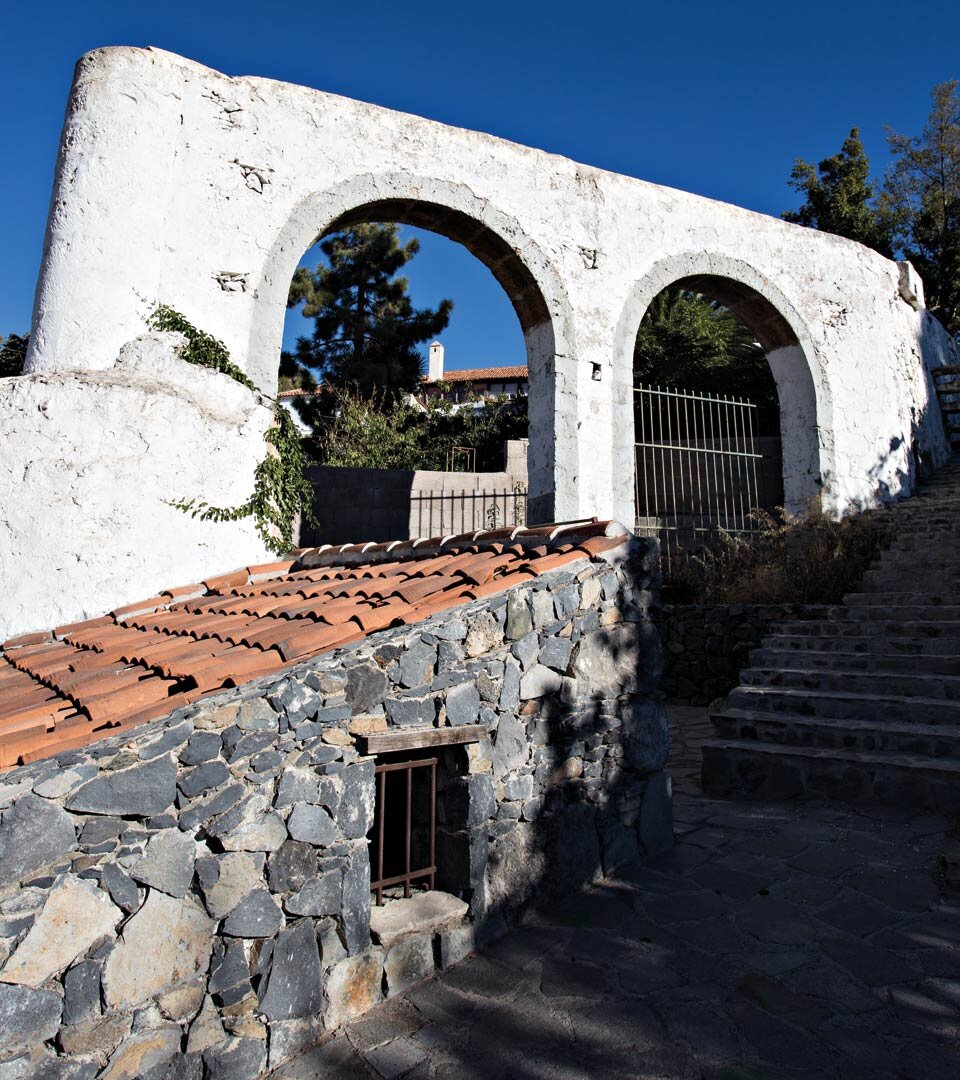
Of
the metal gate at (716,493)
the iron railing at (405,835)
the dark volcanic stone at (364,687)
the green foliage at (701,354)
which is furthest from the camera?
the green foliage at (701,354)

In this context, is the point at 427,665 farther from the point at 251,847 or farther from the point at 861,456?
the point at 861,456

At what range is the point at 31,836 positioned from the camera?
1.85 metres

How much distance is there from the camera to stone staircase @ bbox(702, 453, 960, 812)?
14.5 ft

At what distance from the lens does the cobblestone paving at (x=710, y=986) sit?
7.20 ft

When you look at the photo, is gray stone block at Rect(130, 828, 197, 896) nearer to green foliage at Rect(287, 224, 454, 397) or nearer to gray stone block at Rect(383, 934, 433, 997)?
gray stone block at Rect(383, 934, 433, 997)

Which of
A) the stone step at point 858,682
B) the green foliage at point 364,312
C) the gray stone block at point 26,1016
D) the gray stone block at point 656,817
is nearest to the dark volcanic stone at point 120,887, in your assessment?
the gray stone block at point 26,1016

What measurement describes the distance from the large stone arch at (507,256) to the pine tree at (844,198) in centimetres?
1173

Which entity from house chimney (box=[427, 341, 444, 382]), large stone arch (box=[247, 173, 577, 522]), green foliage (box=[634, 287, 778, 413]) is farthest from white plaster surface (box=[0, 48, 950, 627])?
house chimney (box=[427, 341, 444, 382])

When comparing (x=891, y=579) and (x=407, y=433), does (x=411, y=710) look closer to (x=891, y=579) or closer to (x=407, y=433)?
(x=891, y=579)

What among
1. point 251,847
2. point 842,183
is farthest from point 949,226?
point 251,847

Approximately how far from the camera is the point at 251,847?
2.25 metres

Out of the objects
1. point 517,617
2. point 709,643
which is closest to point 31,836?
point 517,617

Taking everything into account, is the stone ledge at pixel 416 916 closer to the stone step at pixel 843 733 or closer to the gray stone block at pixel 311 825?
the gray stone block at pixel 311 825

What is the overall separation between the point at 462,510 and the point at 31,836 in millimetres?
7919
